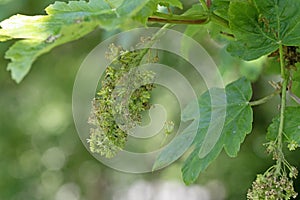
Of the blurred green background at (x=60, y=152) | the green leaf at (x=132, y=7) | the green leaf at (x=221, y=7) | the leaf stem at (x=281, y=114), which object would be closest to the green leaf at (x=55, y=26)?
the green leaf at (x=132, y=7)

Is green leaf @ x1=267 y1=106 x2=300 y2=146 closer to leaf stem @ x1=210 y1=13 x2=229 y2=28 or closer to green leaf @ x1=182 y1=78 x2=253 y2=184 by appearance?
green leaf @ x1=182 y1=78 x2=253 y2=184

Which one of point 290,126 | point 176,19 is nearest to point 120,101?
point 176,19

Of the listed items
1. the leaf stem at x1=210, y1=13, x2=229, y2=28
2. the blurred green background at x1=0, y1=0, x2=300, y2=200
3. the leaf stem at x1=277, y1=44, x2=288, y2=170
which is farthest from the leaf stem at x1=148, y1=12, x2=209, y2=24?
the blurred green background at x1=0, y1=0, x2=300, y2=200

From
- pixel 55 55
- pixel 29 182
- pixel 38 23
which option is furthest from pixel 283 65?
pixel 29 182

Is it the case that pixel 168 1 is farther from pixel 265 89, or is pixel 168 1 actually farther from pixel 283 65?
pixel 265 89

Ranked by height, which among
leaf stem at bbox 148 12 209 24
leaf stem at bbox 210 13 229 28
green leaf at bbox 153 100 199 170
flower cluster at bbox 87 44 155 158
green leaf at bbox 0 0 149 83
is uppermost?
green leaf at bbox 0 0 149 83

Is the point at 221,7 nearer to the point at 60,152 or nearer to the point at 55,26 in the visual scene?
the point at 55,26
